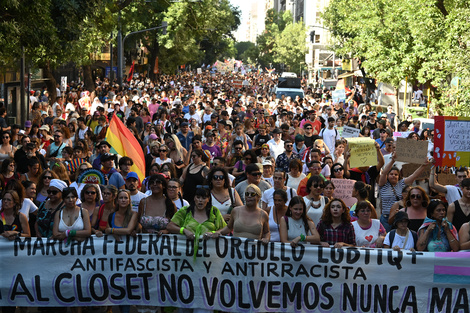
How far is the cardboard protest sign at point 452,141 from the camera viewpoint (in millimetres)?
8969

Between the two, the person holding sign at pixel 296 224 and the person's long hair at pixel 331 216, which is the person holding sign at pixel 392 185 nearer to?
the person's long hair at pixel 331 216

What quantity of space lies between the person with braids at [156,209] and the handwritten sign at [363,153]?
3408 millimetres

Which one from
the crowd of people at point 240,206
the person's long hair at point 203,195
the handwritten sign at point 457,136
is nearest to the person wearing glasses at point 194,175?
the crowd of people at point 240,206

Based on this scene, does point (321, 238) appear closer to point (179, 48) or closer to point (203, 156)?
point (203, 156)

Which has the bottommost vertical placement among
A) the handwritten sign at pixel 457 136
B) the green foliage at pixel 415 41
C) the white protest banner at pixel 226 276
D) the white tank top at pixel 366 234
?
the white protest banner at pixel 226 276

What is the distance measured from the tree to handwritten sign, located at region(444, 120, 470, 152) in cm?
10060

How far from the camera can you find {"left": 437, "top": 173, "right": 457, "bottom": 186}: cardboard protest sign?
1029 centimetres

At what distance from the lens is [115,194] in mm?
8117

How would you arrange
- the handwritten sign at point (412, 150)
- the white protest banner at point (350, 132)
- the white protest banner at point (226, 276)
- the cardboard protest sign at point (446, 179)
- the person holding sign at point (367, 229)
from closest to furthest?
1. the white protest banner at point (226, 276)
2. the person holding sign at point (367, 229)
3. the handwritten sign at point (412, 150)
4. the cardboard protest sign at point (446, 179)
5. the white protest banner at point (350, 132)

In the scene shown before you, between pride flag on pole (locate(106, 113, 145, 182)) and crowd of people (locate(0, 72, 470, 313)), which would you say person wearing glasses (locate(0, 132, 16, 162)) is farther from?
pride flag on pole (locate(106, 113, 145, 182))

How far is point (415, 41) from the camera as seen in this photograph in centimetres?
2336

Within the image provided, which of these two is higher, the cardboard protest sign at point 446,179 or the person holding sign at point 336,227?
the cardboard protest sign at point 446,179

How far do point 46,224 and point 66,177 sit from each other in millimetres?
1941

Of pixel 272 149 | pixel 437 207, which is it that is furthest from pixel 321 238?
pixel 272 149
